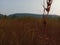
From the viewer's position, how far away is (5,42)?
4453 mm

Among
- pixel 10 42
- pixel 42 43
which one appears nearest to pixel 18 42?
pixel 10 42

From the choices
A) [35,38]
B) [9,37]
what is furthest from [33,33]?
[9,37]

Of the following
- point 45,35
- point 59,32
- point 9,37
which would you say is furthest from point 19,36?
point 59,32

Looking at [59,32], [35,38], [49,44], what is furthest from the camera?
[59,32]

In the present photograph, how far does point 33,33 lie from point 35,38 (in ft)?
0.53

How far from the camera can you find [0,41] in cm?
448

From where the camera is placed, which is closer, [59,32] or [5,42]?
[5,42]

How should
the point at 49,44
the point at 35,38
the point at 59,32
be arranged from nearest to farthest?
the point at 49,44 < the point at 35,38 < the point at 59,32

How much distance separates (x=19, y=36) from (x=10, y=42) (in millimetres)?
273

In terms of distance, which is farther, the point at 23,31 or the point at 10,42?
the point at 23,31

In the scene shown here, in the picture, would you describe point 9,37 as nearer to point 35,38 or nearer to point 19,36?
point 19,36

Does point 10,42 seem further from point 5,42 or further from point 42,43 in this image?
point 42,43

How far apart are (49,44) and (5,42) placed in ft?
2.55

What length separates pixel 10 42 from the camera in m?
4.43
